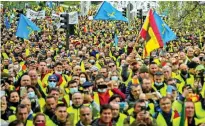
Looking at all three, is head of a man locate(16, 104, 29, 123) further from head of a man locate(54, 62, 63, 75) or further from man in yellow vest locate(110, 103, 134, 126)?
head of a man locate(54, 62, 63, 75)

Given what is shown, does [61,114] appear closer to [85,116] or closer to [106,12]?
[85,116]

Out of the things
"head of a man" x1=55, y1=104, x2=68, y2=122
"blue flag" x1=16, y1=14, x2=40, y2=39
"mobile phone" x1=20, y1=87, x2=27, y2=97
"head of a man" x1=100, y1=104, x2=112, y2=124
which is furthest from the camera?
"blue flag" x1=16, y1=14, x2=40, y2=39

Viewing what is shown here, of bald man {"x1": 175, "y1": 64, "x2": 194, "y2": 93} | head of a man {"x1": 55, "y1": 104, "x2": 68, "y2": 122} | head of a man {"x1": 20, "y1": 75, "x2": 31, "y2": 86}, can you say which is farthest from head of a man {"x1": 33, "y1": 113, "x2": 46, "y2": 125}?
bald man {"x1": 175, "y1": 64, "x2": 194, "y2": 93}

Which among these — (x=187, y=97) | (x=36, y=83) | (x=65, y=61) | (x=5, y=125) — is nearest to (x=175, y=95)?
(x=187, y=97)

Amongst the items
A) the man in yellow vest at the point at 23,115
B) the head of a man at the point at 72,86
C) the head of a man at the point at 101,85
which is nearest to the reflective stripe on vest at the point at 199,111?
the head of a man at the point at 101,85

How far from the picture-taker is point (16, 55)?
51.8ft

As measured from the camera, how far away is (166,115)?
7.62 metres

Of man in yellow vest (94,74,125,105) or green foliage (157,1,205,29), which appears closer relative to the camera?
man in yellow vest (94,74,125,105)

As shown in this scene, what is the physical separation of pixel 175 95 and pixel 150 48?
11.6 feet

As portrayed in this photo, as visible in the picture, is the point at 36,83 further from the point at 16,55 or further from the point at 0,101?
the point at 16,55

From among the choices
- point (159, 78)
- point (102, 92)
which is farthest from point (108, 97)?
point (159, 78)

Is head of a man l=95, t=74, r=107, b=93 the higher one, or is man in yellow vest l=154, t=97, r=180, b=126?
head of a man l=95, t=74, r=107, b=93

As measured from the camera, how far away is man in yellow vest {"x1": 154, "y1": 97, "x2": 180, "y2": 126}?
754 cm

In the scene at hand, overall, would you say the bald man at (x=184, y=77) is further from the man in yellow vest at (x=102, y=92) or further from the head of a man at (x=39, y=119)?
the head of a man at (x=39, y=119)
